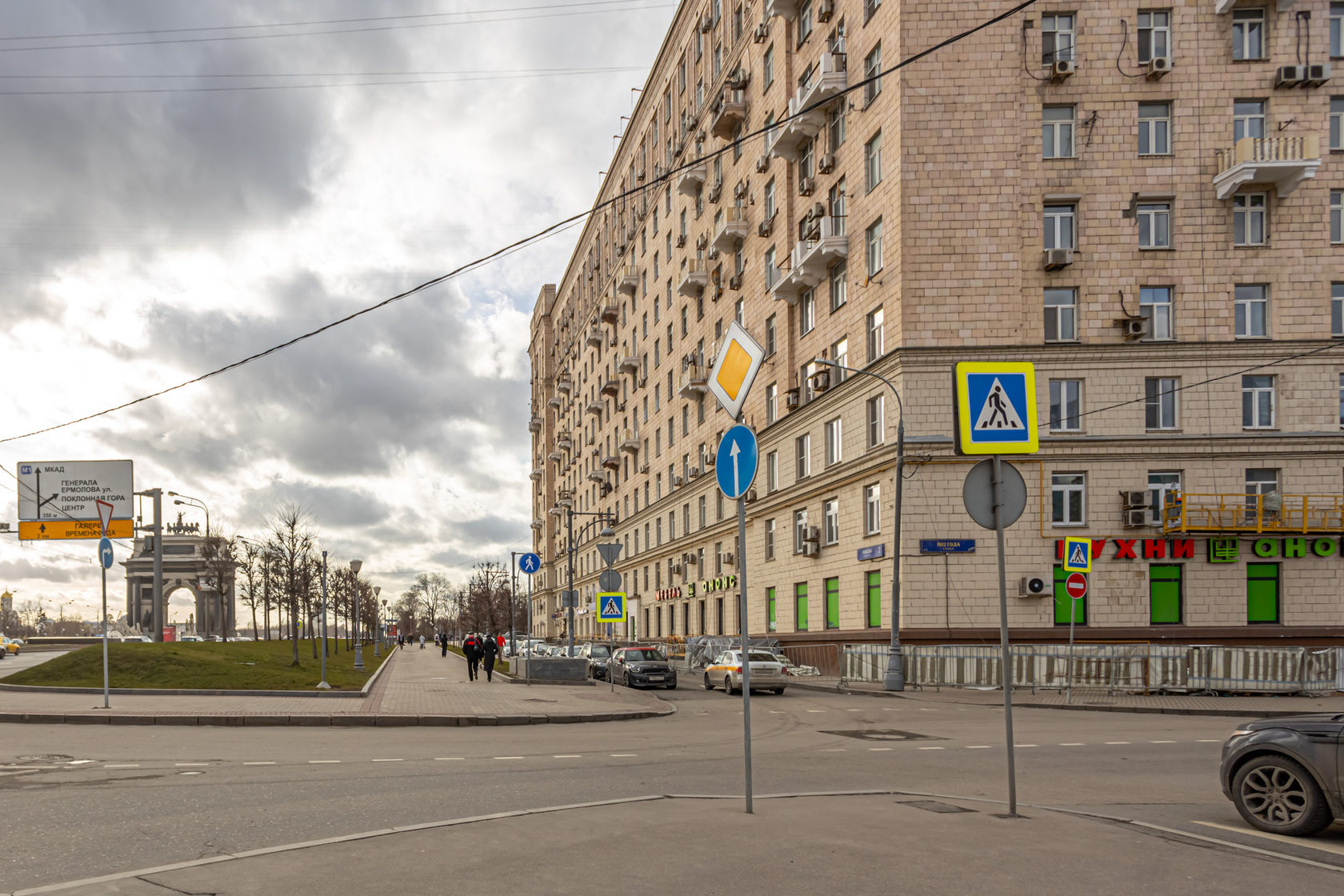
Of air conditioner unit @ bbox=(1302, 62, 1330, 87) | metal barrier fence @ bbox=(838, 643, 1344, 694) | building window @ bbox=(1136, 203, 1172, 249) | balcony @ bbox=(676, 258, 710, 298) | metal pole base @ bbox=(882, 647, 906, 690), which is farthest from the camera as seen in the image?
balcony @ bbox=(676, 258, 710, 298)

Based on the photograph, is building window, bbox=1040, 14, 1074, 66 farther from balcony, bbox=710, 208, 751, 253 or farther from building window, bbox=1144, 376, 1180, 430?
balcony, bbox=710, 208, 751, 253

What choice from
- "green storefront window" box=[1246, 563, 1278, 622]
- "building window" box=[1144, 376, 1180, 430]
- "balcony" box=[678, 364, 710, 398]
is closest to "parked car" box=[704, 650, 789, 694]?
"building window" box=[1144, 376, 1180, 430]

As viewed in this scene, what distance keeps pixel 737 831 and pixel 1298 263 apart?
1233 inches

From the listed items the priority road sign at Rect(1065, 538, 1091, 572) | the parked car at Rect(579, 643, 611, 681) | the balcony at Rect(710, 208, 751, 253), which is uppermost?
the balcony at Rect(710, 208, 751, 253)

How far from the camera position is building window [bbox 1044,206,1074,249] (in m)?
31.9

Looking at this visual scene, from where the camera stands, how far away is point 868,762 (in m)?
12.6

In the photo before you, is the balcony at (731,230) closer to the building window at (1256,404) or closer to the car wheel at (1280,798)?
the building window at (1256,404)

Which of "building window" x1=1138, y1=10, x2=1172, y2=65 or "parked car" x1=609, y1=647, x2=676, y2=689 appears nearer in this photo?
"parked car" x1=609, y1=647, x2=676, y2=689

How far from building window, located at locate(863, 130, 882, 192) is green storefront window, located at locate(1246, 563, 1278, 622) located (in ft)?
53.0

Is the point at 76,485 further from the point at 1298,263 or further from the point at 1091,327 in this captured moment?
the point at 1298,263

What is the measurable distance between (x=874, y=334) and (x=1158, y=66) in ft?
37.5

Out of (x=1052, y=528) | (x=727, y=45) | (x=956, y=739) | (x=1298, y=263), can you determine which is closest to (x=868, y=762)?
(x=956, y=739)

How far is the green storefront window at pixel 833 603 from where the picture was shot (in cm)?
3588

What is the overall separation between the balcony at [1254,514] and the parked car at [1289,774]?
79.0ft
